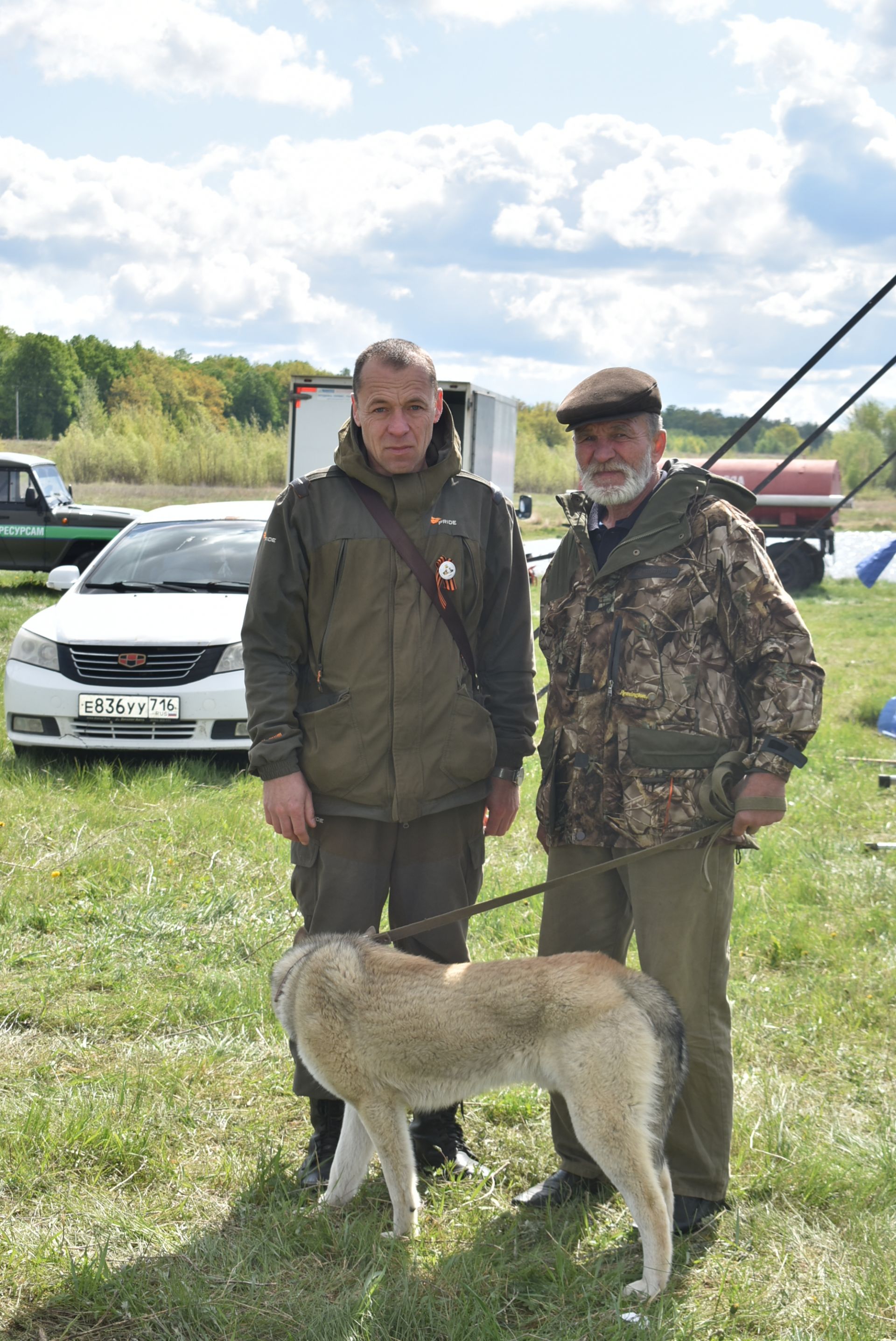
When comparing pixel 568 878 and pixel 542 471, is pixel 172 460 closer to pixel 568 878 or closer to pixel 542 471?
pixel 542 471

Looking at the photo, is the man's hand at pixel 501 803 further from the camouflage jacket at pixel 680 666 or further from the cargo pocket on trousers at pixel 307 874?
the cargo pocket on trousers at pixel 307 874

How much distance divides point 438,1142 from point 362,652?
4.96ft

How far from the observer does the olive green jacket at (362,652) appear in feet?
10.2

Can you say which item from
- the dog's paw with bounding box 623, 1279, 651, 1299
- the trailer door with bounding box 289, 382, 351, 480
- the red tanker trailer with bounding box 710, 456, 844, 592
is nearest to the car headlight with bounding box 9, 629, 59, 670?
the dog's paw with bounding box 623, 1279, 651, 1299

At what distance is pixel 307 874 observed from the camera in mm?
3340

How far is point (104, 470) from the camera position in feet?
166

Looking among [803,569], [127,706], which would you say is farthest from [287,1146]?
[803,569]

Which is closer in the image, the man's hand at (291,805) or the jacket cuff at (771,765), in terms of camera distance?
the jacket cuff at (771,765)

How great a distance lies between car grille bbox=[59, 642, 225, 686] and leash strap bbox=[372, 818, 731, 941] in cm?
431

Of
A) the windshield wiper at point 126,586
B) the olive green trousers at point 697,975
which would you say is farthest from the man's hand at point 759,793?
the windshield wiper at point 126,586

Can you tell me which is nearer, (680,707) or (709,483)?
(680,707)

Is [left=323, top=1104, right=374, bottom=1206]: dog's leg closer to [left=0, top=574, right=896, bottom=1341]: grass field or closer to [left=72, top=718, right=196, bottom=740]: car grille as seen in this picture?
[left=0, top=574, right=896, bottom=1341]: grass field

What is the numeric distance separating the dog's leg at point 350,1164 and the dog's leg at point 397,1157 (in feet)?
0.50

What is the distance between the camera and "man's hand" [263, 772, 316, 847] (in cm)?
314
